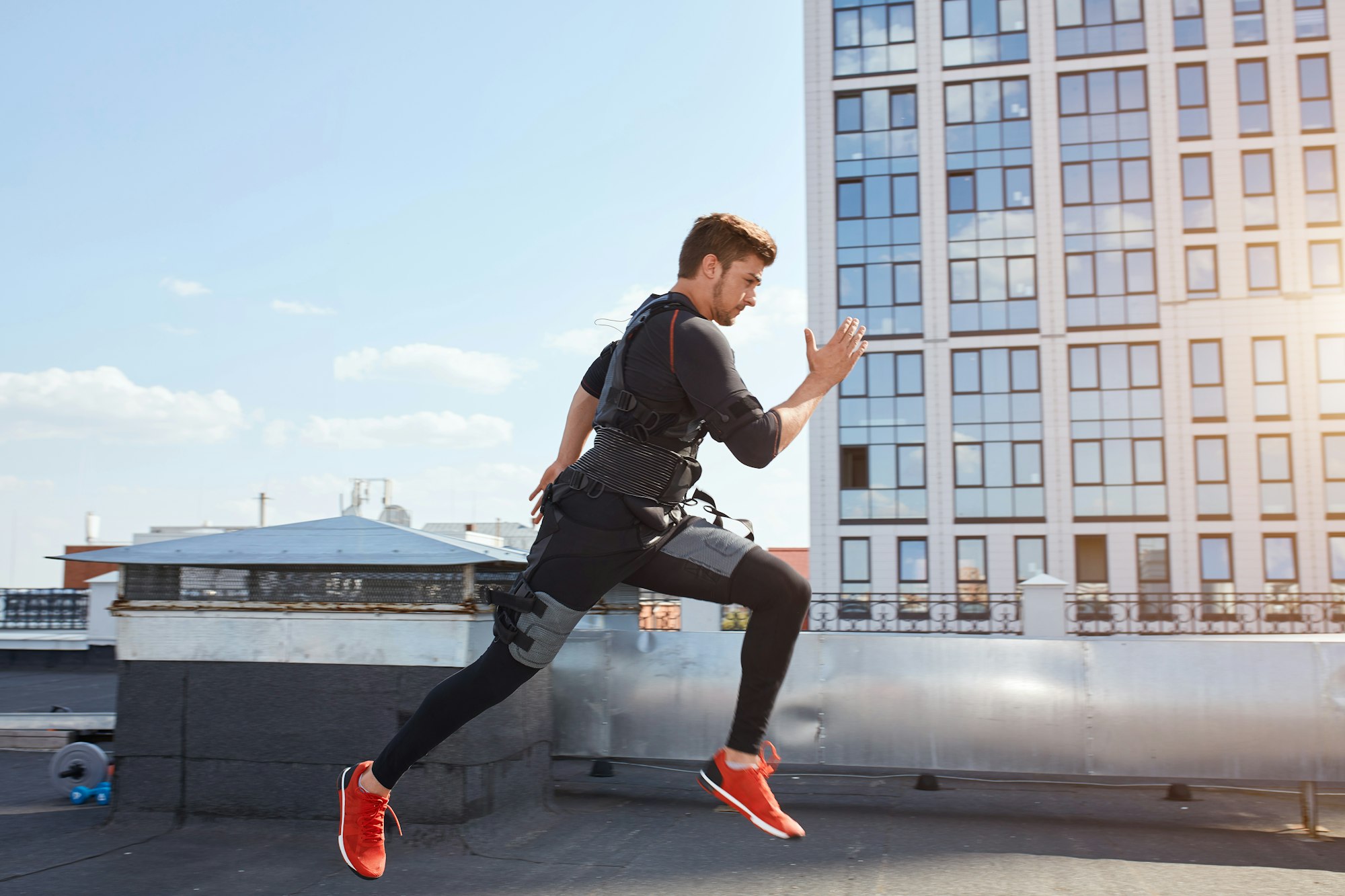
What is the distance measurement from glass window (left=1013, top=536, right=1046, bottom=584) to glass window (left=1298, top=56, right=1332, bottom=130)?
16267 mm

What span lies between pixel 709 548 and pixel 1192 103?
39425mm

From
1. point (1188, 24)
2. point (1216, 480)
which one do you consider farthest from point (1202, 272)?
point (1188, 24)

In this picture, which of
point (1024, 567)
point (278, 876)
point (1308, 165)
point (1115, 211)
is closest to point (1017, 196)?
point (1115, 211)

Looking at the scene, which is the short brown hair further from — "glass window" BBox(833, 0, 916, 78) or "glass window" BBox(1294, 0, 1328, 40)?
"glass window" BBox(1294, 0, 1328, 40)

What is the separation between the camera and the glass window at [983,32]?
124 ft

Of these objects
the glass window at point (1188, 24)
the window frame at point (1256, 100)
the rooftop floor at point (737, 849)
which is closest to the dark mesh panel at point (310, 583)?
the rooftop floor at point (737, 849)

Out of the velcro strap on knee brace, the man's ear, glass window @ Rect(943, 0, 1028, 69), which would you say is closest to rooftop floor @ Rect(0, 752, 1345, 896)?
the velcro strap on knee brace

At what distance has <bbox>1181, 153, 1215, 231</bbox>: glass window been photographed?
3622 cm

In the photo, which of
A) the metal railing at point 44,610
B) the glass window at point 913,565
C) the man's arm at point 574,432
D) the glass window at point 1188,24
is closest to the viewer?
the man's arm at point 574,432

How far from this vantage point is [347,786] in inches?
138

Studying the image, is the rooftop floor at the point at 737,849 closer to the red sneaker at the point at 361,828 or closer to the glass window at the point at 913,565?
the red sneaker at the point at 361,828

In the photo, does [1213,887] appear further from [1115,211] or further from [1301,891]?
[1115,211]

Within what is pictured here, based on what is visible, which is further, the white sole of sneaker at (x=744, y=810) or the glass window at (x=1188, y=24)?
the glass window at (x=1188, y=24)

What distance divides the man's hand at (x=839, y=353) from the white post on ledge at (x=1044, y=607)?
1656 cm
